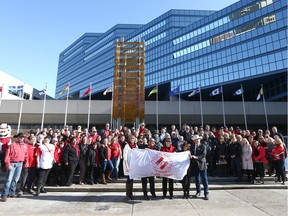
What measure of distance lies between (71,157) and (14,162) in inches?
78.4

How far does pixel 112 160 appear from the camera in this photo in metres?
9.48

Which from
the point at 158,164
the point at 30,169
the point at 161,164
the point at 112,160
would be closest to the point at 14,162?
the point at 30,169

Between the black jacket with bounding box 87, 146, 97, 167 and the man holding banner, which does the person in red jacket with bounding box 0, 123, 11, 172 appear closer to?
the black jacket with bounding box 87, 146, 97, 167

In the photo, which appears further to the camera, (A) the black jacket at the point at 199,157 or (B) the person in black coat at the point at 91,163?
(B) the person in black coat at the point at 91,163

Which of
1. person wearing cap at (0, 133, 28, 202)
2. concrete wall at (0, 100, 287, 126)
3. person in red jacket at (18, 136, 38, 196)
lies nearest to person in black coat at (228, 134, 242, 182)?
person in red jacket at (18, 136, 38, 196)

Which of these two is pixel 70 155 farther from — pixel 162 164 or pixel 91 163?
pixel 162 164

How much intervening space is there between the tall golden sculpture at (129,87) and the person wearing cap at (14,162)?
721 inches

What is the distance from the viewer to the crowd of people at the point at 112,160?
7488 mm

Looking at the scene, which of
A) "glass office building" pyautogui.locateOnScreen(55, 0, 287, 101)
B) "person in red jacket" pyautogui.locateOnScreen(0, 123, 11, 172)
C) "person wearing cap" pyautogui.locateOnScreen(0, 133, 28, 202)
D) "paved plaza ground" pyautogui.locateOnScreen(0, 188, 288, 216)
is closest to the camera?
"paved plaza ground" pyautogui.locateOnScreen(0, 188, 288, 216)

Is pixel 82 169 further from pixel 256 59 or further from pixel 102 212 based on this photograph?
pixel 256 59

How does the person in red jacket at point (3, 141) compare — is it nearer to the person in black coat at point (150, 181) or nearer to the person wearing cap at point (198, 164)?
the person in black coat at point (150, 181)

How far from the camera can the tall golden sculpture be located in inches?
1025

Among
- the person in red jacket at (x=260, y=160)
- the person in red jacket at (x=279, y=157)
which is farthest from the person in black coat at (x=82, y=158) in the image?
the person in red jacket at (x=279, y=157)

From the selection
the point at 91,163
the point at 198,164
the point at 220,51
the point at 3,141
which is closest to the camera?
the point at 198,164
